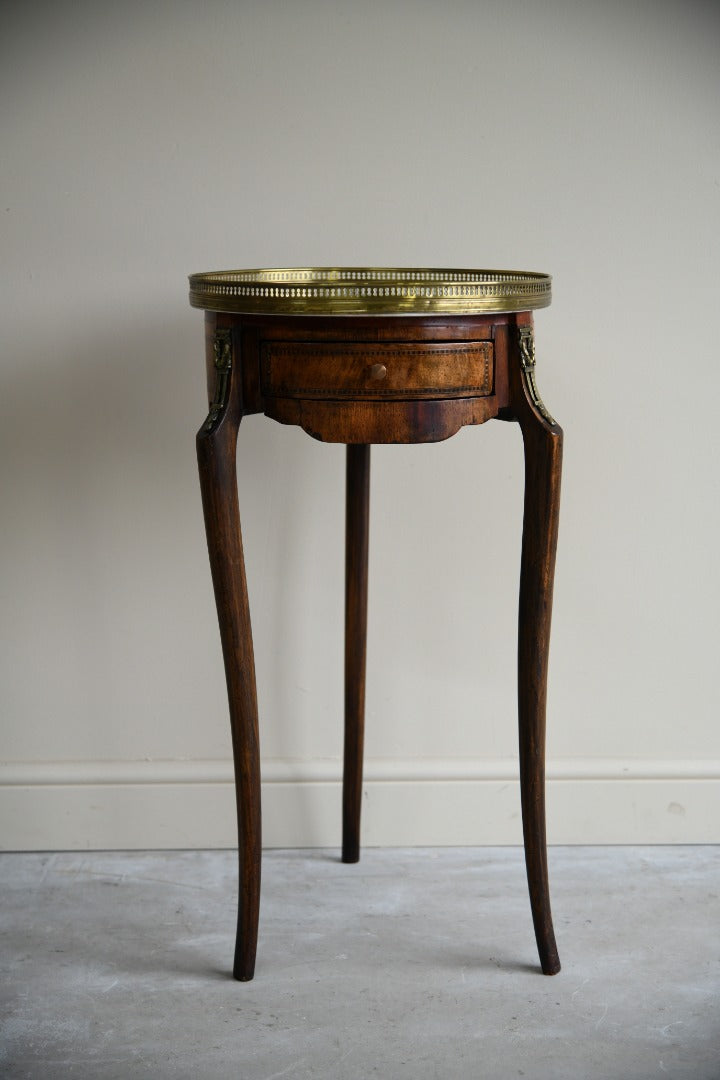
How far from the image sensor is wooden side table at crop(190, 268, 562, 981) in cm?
141

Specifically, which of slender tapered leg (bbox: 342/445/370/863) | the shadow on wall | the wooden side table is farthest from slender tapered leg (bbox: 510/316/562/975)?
the shadow on wall

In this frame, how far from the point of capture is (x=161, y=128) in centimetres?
189

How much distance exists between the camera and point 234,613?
1556 millimetres

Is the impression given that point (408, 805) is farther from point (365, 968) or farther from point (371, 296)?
point (371, 296)

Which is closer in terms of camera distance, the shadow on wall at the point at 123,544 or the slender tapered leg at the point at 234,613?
the slender tapered leg at the point at 234,613

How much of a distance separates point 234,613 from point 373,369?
0.41 m

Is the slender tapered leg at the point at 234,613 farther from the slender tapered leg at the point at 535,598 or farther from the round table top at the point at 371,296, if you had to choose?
the slender tapered leg at the point at 535,598

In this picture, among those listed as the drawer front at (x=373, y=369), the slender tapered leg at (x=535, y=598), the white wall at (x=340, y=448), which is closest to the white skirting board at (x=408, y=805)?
the white wall at (x=340, y=448)

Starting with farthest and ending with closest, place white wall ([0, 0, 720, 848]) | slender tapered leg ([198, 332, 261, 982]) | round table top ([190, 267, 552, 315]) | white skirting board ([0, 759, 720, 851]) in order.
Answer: white skirting board ([0, 759, 720, 851]) → white wall ([0, 0, 720, 848]) → slender tapered leg ([198, 332, 261, 982]) → round table top ([190, 267, 552, 315])

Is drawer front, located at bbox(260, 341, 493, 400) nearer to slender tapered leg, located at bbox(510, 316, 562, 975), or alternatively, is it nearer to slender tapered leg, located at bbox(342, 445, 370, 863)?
slender tapered leg, located at bbox(510, 316, 562, 975)

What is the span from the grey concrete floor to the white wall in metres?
0.12

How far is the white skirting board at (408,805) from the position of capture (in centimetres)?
208

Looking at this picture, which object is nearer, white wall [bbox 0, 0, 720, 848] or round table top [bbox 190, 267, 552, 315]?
round table top [bbox 190, 267, 552, 315]

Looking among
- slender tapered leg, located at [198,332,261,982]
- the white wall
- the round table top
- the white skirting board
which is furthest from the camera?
the white skirting board
